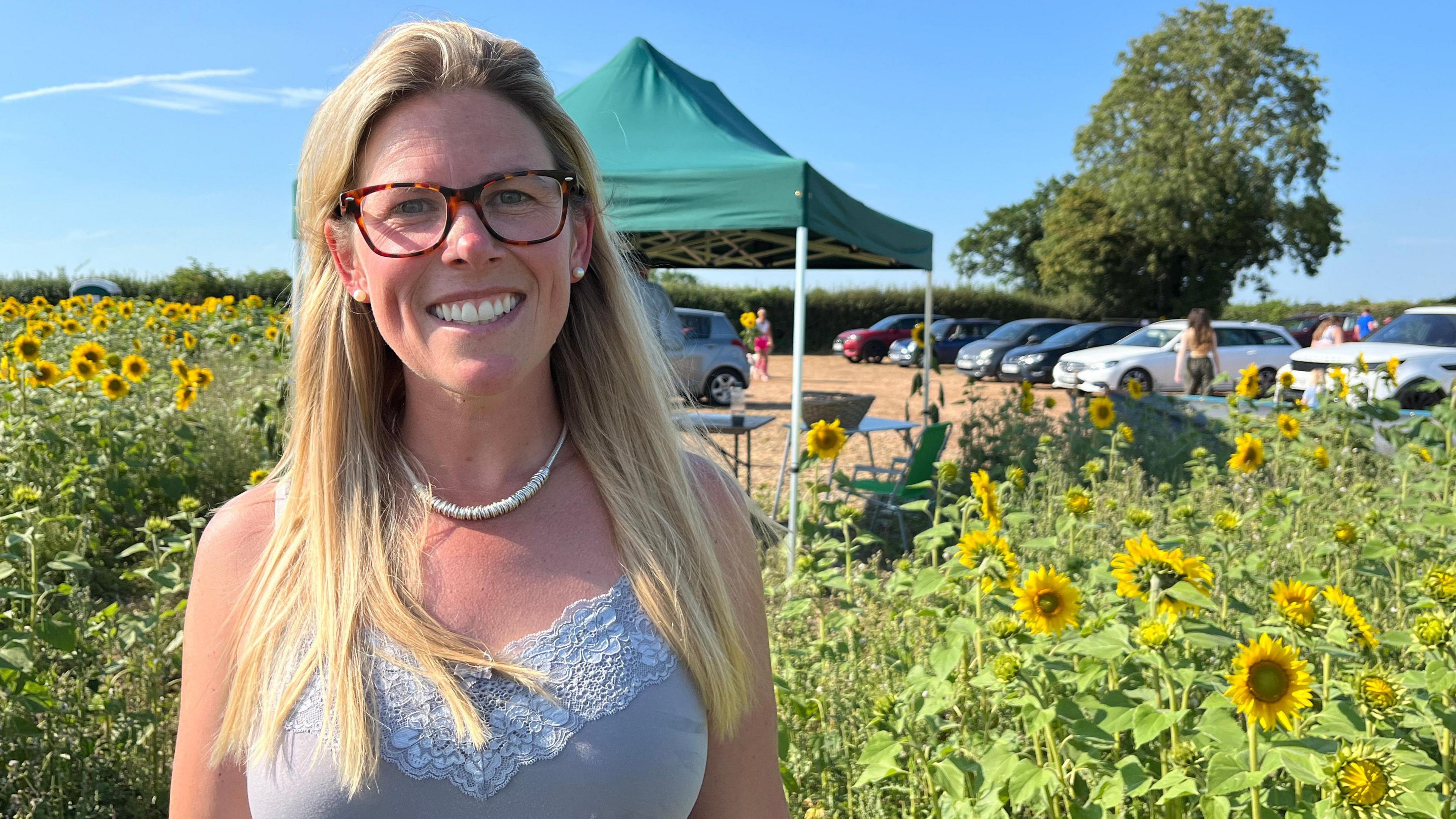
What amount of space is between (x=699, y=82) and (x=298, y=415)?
19.7 ft

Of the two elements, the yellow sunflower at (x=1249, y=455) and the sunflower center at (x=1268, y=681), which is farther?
the yellow sunflower at (x=1249, y=455)

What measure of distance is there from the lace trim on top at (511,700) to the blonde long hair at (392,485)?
1cm

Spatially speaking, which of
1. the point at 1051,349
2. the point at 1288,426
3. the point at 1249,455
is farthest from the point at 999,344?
the point at 1249,455

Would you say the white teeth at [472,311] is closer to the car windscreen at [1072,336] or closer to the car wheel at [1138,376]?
the car wheel at [1138,376]

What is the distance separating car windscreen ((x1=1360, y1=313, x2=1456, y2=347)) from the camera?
36.4 feet

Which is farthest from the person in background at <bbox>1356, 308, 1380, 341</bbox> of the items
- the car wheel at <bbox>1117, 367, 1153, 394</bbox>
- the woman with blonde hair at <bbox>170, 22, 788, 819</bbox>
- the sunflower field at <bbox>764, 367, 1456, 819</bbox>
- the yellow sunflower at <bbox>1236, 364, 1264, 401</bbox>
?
the woman with blonde hair at <bbox>170, 22, 788, 819</bbox>

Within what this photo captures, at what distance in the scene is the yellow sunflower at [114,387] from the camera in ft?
16.4

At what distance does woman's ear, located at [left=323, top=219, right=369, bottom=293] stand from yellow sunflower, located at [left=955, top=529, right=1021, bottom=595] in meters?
1.32

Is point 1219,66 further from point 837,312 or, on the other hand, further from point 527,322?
point 527,322

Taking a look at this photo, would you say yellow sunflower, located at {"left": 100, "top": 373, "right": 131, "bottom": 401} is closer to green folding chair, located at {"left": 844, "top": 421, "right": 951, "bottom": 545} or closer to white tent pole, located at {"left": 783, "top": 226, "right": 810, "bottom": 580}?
white tent pole, located at {"left": 783, "top": 226, "right": 810, "bottom": 580}

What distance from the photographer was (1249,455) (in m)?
3.76

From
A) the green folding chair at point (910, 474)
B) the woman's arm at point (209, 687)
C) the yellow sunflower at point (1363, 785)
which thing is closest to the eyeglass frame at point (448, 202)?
the woman's arm at point (209, 687)

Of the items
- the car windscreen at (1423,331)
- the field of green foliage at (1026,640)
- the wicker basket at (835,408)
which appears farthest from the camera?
the car windscreen at (1423,331)

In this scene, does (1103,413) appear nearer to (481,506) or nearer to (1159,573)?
(1159,573)
